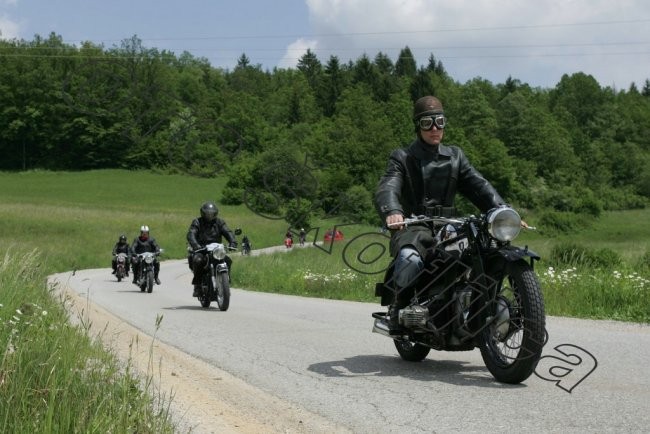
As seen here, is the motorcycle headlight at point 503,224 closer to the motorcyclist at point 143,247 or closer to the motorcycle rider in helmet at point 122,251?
the motorcyclist at point 143,247

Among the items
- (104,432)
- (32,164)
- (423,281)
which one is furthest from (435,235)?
(32,164)

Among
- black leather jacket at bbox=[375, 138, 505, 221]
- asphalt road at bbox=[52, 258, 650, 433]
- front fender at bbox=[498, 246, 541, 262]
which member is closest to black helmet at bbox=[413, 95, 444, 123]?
black leather jacket at bbox=[375, 138, 505, 221]

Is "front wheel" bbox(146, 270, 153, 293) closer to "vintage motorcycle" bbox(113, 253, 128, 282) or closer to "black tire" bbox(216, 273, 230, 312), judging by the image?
"black tire" bbox(216, 273, 230, 312)

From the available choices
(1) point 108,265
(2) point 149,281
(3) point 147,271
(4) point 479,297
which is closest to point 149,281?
(2) point 149,281

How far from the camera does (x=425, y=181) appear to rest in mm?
6270

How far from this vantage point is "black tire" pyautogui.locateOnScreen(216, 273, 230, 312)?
543 inches

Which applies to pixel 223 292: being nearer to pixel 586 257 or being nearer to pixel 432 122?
pixel 432 122

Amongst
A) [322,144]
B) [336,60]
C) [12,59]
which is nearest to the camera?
[12,59]

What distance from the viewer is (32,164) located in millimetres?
58312

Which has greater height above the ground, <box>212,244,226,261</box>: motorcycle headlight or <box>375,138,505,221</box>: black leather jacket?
<box>375,138,505,221</box>: black leather jacket

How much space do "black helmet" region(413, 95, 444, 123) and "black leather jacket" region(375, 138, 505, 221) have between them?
194 millimetres

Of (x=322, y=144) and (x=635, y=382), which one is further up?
(x=322, y=144)

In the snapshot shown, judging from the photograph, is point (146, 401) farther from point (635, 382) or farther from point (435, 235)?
point (635, 382)

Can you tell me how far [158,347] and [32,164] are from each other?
176 feet
